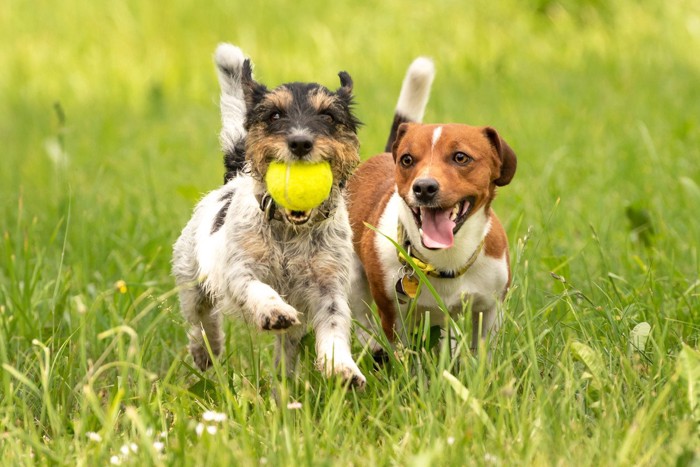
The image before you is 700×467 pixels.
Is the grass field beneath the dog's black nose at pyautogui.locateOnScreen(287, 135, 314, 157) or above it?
beneath

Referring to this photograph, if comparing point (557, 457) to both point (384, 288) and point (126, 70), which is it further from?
point (126, 70)

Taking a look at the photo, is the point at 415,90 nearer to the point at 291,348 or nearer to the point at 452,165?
the point at 452,165

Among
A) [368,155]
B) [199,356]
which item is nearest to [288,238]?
[199,356]

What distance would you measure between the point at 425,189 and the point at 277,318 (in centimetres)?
76

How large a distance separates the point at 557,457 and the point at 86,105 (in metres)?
8.10

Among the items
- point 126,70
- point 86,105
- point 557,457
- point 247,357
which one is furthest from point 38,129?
point 557,457

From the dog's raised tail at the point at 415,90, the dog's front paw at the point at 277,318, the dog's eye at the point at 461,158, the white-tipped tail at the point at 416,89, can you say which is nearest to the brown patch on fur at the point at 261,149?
the dog's front paw at the point at 277,318

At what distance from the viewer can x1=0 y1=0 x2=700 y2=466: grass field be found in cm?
315

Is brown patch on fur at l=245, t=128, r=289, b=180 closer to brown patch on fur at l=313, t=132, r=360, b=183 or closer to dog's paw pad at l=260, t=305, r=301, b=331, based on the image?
brown patch on fur at l=313, t=132, r=360, b=183

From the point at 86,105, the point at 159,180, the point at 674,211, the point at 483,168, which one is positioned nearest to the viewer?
the point at 483,168

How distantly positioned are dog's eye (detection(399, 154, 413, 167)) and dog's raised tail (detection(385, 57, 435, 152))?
0.85 metres

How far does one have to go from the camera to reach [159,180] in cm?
789

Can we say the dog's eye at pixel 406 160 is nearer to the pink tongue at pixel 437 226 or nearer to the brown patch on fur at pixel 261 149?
the pink tongue at pixel 437 226

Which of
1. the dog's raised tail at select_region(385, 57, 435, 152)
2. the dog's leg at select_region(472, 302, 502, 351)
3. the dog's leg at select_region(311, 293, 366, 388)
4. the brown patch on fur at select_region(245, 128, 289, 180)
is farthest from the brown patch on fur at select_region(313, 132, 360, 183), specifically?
the dog's raised tail at select_region(385, 57, 435, 152)
